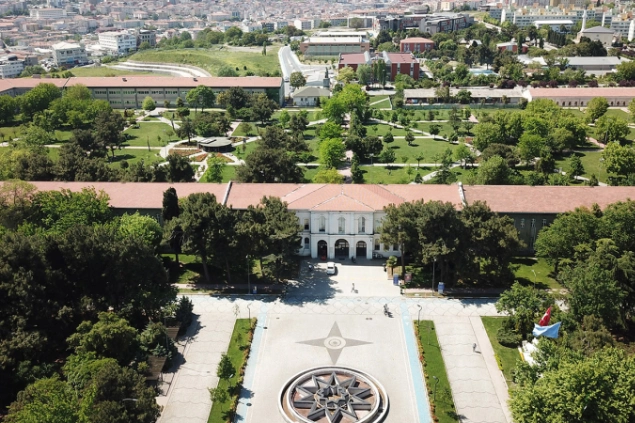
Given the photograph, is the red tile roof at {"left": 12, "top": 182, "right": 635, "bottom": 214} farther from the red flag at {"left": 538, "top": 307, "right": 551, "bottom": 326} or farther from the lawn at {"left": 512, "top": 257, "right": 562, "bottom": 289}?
the red flag at {"left": 538, "top": 307, "right": 551, "bottom": 326}

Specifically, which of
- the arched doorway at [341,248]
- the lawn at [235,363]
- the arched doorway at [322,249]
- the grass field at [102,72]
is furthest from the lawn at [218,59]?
the lawn at [235,363]

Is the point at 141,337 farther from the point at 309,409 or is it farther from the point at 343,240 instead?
the point at 343,240

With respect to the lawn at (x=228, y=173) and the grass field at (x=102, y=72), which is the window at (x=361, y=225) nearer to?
the lawn at (x=228, y=173)

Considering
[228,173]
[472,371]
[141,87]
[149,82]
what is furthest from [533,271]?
[149,82]

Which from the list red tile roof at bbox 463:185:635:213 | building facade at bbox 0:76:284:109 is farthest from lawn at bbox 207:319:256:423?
building facade at bbox 0:76:284:109

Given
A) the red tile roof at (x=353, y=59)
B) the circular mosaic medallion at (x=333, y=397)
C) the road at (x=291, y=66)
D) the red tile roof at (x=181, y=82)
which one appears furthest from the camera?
the road at (x=291, y=66)
